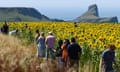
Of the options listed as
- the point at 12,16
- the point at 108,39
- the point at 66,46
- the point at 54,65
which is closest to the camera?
the point at 54,65

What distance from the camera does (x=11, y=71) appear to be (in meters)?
15.0

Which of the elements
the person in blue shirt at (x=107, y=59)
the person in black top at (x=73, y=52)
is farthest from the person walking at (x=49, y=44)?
the person in blue shirt at (x=107, y=59)

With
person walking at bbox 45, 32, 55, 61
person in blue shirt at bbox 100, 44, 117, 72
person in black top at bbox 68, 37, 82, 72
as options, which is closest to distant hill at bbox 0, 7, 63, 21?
person walking at bbox 45, 32, 55, 61

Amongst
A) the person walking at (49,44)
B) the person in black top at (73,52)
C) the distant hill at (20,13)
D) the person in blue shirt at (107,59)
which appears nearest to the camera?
the person in blue shirt at (107,59)

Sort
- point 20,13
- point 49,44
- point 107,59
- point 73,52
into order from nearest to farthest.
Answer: point 107,59
point 73,52
point 49,44
point 20,13

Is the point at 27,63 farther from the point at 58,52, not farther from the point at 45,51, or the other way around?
the point at 45,51

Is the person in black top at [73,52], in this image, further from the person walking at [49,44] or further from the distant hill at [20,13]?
the distant hill at [20,13]

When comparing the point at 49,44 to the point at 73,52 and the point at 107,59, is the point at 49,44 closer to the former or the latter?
the point at 73,52

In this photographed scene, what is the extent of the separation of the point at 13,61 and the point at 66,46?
5596 mm

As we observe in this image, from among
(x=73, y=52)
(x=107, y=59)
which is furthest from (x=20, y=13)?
(x=107, y=59)

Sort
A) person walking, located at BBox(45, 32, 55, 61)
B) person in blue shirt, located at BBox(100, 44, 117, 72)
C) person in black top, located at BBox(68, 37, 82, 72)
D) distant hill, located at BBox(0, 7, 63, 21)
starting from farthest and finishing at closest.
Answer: distant hill, located at BBox(0, 7, 63, 21) → person walking, located at BBox(45, 32, 55, 61) → person in black top, located at BBox(68, 37, 82, 72) → person in blue shirt, located at BBox(100, 44, 117, 72)

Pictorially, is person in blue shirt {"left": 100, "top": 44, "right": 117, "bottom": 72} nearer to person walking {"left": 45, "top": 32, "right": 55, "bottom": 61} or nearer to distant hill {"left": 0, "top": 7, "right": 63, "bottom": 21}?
person walking {"left": 45, "top": 32, "right": 55, "bottom": 61}

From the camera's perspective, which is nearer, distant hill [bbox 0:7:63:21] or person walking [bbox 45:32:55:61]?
person walking [bbox 45:32:55:61]

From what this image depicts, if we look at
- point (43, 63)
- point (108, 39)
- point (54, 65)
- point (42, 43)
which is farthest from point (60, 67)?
point (108, 39)
